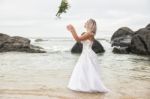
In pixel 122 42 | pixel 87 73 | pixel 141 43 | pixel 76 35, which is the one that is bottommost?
pixel 122 42

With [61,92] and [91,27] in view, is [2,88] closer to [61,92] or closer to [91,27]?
[61,92]

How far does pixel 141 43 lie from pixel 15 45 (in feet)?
39.3

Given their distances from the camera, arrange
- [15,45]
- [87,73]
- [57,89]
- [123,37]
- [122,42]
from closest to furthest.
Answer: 1. [87,73]
2. [57,89]
3. [15,45]
4. [122,42]
5. [123,37]

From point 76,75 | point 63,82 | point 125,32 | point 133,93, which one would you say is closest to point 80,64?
point 76,75

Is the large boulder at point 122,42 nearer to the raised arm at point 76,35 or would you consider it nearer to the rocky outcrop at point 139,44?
the rocky outcrop at point 139,44

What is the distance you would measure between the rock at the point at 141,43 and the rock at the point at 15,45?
8849 mm

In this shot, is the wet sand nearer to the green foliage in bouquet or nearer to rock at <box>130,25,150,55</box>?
the green foliage in bouquet

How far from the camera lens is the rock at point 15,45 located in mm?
39438

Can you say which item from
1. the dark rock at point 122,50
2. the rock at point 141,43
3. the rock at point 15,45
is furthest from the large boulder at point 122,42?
the rock at point 15,45

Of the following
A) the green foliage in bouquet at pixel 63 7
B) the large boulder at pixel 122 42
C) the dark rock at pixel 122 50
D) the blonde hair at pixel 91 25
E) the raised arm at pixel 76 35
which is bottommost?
→ the dark rock at pixel 122 50

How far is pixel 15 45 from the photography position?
131 ft

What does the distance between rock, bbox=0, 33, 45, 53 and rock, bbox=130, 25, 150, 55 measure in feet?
29.0

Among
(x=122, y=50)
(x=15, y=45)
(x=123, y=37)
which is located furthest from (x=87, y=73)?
(x=123, y=37)

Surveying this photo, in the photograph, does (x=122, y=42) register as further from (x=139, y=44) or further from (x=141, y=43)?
(x=141, y=43)
